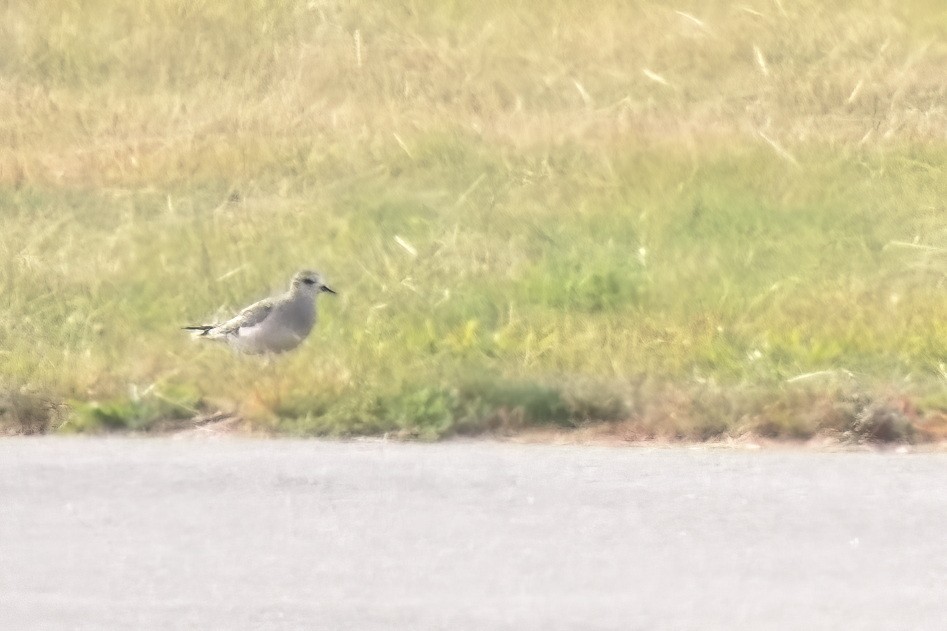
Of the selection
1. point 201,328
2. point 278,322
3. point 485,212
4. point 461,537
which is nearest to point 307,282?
point 278,322

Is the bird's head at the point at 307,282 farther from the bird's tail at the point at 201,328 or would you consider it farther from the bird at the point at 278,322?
the bird's tail at the point at 201,328

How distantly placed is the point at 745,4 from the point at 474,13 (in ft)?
7.51

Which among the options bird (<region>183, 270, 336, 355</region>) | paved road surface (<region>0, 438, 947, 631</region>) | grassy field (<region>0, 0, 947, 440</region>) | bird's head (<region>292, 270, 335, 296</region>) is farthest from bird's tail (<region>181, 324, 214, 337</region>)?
paved road surface (<region>0, 438, 947, 631</region>)

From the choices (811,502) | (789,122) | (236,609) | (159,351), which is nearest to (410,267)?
(159,351)

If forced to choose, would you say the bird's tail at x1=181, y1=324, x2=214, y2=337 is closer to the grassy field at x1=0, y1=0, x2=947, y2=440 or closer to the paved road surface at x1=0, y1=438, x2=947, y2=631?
the grassy field at x1=0, y1=0, x2=947, y2=440

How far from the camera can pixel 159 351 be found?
9734mm

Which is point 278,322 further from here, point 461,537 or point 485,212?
point 485,212

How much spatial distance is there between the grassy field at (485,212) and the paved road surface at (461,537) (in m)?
0.62

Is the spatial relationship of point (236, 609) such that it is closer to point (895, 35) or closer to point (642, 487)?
point (642, 487)

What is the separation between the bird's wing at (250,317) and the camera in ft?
32.0

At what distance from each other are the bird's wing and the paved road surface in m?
1.67

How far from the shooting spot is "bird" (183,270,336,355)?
9.60m

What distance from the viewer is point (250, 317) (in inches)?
386

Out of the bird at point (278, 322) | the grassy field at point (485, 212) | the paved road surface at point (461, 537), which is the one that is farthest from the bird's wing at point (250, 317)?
the paved road surface at point (461, 537)
